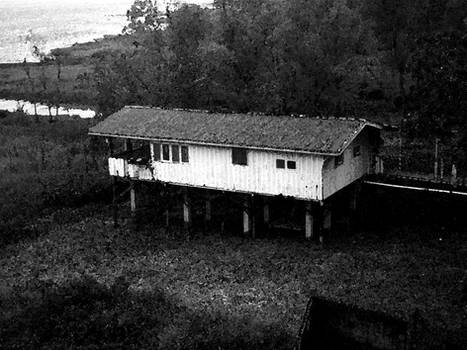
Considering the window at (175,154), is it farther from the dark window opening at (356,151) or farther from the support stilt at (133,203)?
the dark window opening at (356,151)

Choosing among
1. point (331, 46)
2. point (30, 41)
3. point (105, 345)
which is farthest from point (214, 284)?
point (30, 41)

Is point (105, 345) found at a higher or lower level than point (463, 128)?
lower

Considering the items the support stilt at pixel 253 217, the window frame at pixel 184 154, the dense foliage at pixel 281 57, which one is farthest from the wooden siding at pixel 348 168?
the dense foliage at pixel 281 57

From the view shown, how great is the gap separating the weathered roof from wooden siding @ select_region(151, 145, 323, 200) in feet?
1.90

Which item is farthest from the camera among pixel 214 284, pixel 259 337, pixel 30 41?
pixel 30 41

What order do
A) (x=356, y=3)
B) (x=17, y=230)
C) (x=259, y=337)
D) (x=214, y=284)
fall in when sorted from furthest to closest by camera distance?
(x=356, y=3), (x=17, y=230), (x=214, y=284), (x=259, y=337)

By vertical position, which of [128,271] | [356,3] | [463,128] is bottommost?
[128,271]

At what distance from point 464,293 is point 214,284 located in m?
10.5

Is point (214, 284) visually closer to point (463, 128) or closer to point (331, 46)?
point (463, 128)

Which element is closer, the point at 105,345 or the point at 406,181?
the point at 105,345

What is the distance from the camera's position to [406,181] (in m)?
31.9

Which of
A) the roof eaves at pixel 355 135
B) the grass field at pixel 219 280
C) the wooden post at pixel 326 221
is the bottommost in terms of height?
the grass field at pixel 219 280

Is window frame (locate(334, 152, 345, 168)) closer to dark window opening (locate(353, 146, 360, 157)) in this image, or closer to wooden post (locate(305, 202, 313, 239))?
dark window opening (locate(353, 146, 360, 157))

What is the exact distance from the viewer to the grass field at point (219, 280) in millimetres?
24141
